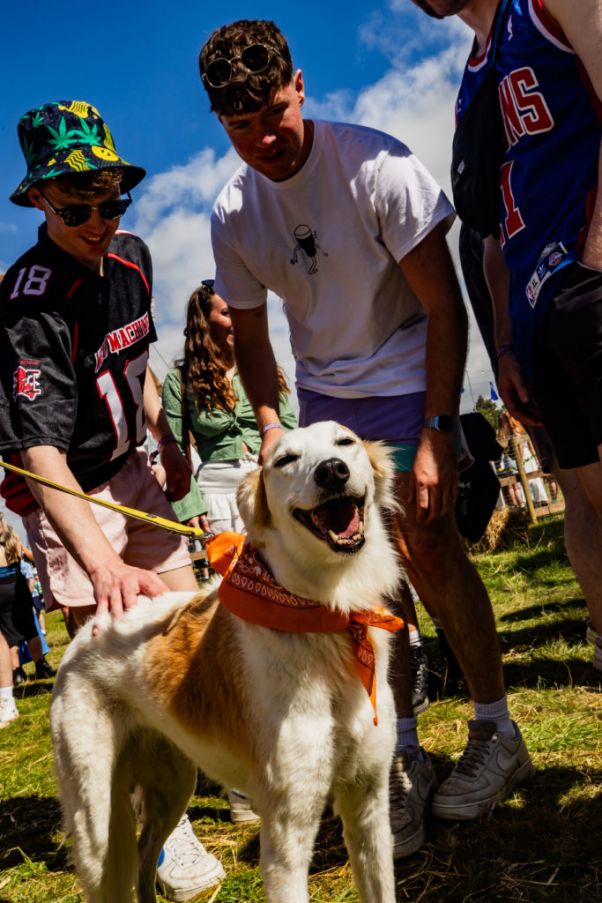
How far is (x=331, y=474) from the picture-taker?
234cm

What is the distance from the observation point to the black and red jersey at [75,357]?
3000 mm

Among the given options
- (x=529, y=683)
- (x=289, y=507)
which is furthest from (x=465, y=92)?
(x=529, y=683)

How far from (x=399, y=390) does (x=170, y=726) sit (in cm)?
155

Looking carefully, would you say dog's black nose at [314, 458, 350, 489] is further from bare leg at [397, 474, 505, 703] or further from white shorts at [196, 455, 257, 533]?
white shorts at [196, 455, 257, 533]

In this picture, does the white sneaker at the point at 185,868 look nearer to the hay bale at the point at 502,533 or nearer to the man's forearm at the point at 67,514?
the man's forearm at the point at 67,514

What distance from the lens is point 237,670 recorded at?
2438 mm

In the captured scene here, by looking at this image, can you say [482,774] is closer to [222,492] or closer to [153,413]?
[153,413]

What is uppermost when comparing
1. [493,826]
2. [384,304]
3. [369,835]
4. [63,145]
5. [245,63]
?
[245,63]

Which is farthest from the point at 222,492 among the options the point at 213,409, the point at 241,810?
the point at 241,810

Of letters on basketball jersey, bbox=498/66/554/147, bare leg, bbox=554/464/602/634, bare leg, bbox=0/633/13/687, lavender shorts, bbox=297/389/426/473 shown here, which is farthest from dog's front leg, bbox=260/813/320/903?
bare leg, bbox=0/633/13/687

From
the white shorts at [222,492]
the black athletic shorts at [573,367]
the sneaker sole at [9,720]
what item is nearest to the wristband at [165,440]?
the white shorts at [222,492]

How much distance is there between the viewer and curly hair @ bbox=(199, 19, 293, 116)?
2.83m

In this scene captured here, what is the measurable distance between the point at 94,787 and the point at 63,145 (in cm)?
244

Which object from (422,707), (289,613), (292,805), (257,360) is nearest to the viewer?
(292,805)
